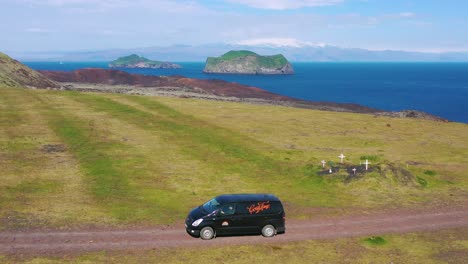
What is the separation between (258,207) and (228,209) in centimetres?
181

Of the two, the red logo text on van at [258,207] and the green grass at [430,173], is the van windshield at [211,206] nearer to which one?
the red logo text on van at [258,207]

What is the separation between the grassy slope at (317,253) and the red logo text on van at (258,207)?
7.00 feet

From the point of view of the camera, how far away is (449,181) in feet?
127

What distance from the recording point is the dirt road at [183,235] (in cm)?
2284

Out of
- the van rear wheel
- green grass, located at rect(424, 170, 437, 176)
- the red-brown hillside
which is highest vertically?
the red-brown hillside

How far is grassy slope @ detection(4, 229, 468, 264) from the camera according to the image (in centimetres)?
2159

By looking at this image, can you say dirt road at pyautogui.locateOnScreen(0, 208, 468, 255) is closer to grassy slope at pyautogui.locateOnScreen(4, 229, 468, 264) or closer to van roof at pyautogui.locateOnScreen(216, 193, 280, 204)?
grassy slope at pyautogui.locateOnScreen(4, 229, 468, 264)

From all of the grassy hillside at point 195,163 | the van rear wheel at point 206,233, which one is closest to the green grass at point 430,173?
the grassy hillside at point 195,163

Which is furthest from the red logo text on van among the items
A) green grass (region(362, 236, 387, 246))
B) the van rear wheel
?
green grass (region(362, 236, 387, 246))

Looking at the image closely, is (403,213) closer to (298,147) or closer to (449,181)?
(449,181)

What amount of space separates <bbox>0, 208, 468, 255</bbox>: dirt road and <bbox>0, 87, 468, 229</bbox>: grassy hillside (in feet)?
5.80

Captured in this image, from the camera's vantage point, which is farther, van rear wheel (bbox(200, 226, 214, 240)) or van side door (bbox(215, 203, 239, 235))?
van side door (bbox(215, 203, 239, 235))

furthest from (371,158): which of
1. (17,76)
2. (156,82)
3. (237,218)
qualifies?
(156,82)

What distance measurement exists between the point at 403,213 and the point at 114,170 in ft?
79.5
